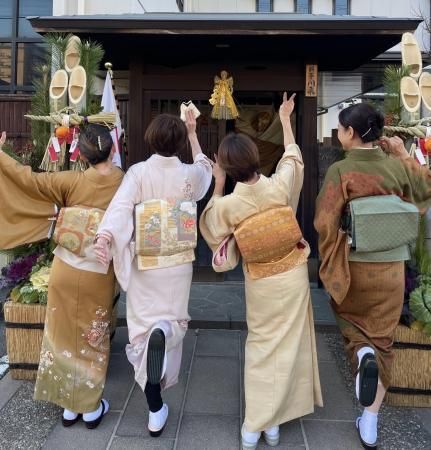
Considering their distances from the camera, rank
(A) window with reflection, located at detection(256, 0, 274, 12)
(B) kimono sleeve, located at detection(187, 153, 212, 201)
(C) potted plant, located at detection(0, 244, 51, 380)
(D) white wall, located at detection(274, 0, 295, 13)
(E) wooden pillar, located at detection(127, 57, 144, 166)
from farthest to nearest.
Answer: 1. (D) white wall, located at detection(274, 0, 295, 13)
2. (A) window with reflection, located at detection(256, 0, 274, 12)
3. (E) wooden pillar, located at detection(127, 57, 144, 166)
4. (C) potted plant, located at detection(0, 244, 51, 380)
5. (B) kimono sleeve, located at detection(187, 153, 212, 201)

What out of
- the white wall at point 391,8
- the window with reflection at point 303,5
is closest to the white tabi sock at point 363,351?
the white wall at point 391,8

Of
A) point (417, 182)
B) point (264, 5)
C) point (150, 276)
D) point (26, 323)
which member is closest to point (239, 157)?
point (150, 276)

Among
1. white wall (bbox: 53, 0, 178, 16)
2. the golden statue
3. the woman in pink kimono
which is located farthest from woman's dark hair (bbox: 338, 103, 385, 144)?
white wall (bbox: 53, 0, 178, 16)

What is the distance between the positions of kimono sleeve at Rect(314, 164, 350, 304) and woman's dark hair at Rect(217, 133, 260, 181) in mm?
546

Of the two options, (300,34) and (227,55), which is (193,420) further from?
(227,55)

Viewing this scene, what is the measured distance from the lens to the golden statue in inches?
231

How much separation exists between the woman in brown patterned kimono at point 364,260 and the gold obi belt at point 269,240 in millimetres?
270

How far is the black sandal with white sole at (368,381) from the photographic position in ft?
9.05

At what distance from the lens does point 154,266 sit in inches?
121

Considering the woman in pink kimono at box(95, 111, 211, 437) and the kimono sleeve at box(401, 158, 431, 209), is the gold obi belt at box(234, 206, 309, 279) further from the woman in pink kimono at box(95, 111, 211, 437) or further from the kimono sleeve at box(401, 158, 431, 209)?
the kimono sleeve at box(401, 158, 431, 209)

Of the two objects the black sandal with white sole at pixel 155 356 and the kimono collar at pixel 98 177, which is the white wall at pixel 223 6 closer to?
the kimono collar at pixel 98 177

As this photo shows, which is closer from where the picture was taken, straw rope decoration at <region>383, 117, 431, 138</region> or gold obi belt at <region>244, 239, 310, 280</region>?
gold obi belt at <region>244, 239, 310, 280</region>

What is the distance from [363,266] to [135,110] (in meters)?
4.19

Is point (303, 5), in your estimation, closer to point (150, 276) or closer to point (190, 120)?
point (190, 120)
